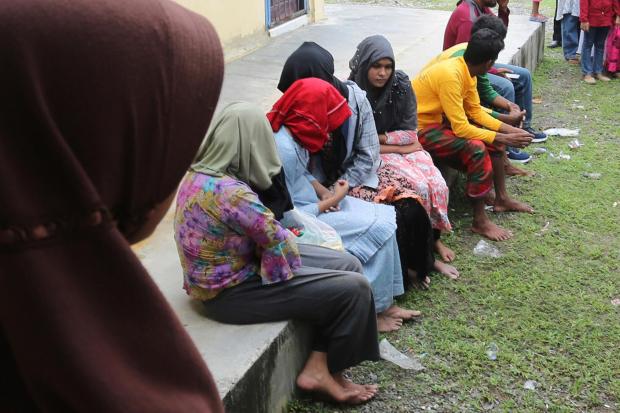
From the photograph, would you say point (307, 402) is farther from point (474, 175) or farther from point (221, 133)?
point (474, 175)

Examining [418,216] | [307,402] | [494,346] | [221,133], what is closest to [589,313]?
[494,346]

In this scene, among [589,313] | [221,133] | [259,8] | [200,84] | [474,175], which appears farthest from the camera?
[259,8]

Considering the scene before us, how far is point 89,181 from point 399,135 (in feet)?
13.0

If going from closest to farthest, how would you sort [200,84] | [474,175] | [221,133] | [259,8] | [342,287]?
[200,84], [221,133], [342,287], [474,175], [259,8]

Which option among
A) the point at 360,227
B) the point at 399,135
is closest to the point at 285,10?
the point at 399,135

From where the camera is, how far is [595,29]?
885 cm

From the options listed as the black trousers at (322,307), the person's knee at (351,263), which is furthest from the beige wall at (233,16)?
the black trousers at (322,307)

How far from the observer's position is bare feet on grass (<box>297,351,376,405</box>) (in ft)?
10.2

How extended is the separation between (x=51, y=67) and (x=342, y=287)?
2418 millimetres

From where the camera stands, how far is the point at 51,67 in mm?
723

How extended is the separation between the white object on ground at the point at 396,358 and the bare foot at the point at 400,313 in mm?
230

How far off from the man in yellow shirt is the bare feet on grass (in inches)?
80.3

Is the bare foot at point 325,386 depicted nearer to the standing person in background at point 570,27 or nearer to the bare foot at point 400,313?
the bare foot at point 400,313

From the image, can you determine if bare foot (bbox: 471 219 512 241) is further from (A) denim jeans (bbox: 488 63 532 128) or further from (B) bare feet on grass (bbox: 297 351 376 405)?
(B) bare feet on grass (bbox: 297 351 376 405)
